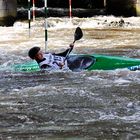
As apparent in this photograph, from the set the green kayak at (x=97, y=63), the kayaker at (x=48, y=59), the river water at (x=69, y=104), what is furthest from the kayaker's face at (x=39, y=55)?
the green kayak at (x=97, y=63)

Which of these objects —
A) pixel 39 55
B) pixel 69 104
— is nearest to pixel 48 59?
pixel 39 55

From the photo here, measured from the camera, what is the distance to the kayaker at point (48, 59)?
7.95m

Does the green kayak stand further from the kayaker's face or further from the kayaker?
the kayaker's face

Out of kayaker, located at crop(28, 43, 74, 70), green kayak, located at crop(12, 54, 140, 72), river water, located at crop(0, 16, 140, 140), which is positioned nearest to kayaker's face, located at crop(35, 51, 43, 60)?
kayaker, located at crop(28, 43, 74, 70)

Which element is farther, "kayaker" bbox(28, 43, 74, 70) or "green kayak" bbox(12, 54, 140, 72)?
"green kayak" bbox(12, 54, 140, 72)

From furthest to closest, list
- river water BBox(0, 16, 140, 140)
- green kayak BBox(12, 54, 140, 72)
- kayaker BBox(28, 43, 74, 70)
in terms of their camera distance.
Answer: green kayak BBox(12, 54, 140, 72), kayaker BBox(28, 43, 74, 70), river water BBox(0, 16, 140, 140)

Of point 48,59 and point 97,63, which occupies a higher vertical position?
point 48,59

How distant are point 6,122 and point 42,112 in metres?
0.53

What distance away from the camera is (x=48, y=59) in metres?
8.20

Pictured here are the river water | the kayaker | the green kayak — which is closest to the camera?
the river water

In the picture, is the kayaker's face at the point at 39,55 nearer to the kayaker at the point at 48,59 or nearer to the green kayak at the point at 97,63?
the kayaker at the point at 48,59

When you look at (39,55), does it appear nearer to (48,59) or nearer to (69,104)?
(48,59)

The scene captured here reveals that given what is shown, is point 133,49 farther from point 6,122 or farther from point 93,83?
point 6,122

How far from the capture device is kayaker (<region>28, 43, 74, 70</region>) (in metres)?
7.95
